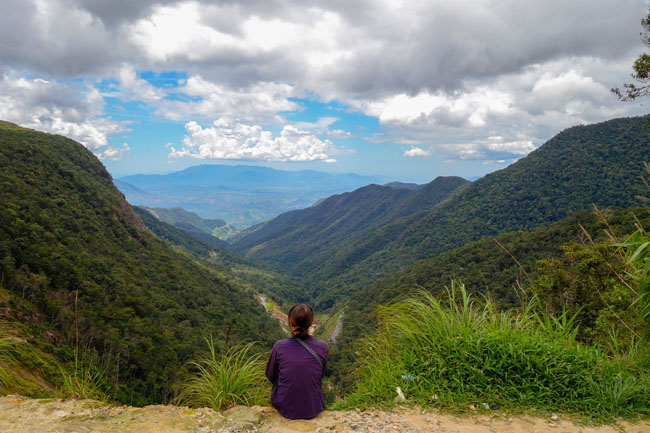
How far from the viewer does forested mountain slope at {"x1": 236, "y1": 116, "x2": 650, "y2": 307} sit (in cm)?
8806

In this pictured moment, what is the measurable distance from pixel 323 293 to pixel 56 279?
98602 mm

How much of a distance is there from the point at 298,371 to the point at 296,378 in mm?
78

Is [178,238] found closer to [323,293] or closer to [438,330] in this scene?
[323,293]

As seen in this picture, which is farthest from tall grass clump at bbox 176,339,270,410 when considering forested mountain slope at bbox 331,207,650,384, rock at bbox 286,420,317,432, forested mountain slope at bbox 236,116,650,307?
forested mountain slope at bbox 236,116,650,307

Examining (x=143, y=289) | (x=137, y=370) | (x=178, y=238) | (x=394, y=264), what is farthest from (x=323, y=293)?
(x=137, y=370)

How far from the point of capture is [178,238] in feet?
429

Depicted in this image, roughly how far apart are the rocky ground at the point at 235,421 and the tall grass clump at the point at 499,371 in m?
0.19

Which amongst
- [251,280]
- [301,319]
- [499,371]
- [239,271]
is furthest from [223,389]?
[239,271]

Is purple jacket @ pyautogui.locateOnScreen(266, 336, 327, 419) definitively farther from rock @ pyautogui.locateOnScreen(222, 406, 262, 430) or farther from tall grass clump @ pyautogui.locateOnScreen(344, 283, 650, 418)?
tall grass clump @ pyautogui.locateOnScreen(344, 283, 650, 418)

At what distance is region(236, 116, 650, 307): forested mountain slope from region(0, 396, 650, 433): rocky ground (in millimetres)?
98976

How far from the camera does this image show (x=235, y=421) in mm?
3217

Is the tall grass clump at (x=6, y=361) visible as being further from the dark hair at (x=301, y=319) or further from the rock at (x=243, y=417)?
the dark hair at (x=301, y=319)

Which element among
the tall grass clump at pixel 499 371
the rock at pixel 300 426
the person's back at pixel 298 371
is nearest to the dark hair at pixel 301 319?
the person's back at pixel 298 371

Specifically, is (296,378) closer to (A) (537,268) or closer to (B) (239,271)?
(A) (537,268)
